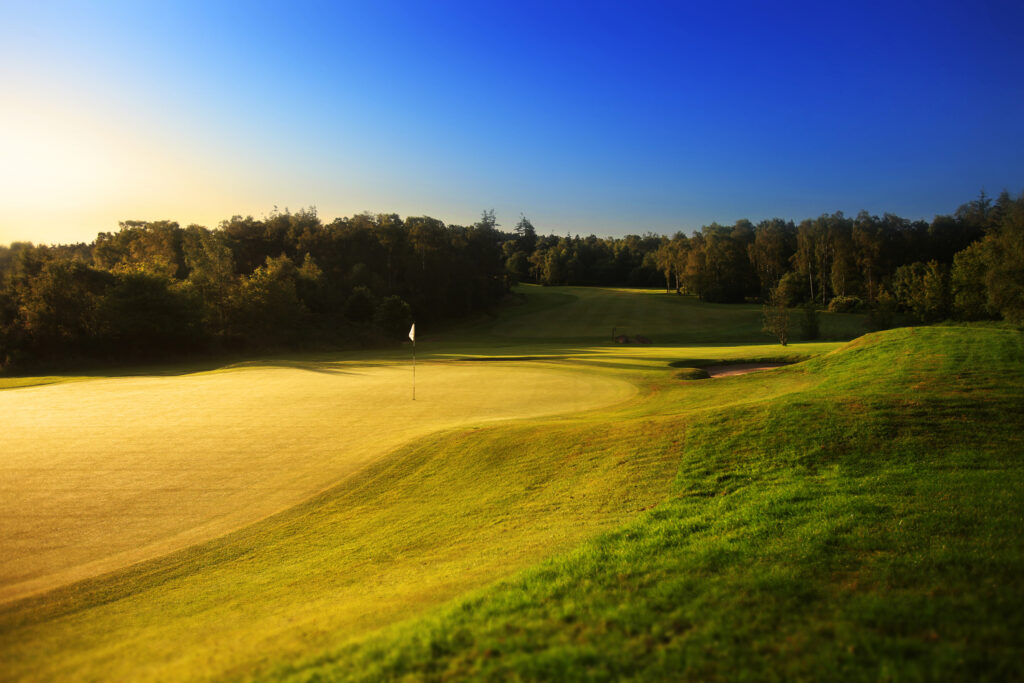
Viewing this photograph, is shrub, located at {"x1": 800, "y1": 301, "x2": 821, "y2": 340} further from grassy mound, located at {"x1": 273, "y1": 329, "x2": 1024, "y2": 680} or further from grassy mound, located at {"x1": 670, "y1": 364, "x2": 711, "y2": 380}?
grassy mound, located at {"x1": 273, "y1": 329, "x2": 1024, "y2": 680}

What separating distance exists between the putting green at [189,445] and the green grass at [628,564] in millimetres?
1032

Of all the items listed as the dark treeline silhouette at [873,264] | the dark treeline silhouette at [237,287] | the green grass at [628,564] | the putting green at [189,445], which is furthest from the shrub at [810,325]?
the green grass at [628,564]

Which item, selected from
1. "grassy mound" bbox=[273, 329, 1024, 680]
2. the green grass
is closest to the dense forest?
the green grass

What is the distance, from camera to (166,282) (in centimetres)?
4822

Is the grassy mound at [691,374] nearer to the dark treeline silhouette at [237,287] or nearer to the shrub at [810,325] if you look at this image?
the shrub at [810,325]

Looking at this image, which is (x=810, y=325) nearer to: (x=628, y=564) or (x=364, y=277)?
(x=364, y=277)

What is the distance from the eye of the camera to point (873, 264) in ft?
257

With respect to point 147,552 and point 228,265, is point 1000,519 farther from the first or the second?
point 228,265

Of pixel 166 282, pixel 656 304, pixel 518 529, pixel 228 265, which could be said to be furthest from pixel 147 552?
pixel 656 304

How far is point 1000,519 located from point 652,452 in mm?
5922

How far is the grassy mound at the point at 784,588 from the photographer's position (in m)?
3.96

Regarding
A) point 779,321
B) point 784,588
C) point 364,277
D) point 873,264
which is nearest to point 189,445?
point 784,588

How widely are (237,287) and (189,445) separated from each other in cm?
4277

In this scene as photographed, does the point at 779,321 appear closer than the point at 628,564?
No
